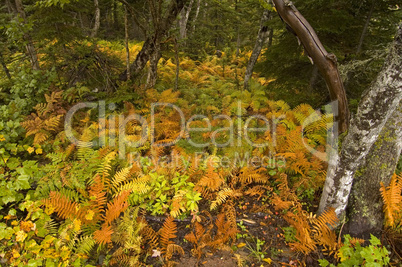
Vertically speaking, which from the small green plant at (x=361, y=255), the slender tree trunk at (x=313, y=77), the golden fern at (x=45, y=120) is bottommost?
the small green plant at (x=361, y=255)

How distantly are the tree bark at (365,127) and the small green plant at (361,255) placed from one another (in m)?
0.50

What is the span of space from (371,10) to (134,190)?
6.09m

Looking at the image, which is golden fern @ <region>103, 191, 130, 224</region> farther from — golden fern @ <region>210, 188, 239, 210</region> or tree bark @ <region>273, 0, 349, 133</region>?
tree bark @ <region>273, 0, 349, 133</region>

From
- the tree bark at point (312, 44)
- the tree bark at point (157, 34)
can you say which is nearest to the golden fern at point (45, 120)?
the tree bark at point (157, 34)

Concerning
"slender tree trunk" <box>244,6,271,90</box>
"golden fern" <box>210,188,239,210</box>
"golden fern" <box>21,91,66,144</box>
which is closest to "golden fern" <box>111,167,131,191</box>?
"golden fern" <box>210,188,239,210</box>

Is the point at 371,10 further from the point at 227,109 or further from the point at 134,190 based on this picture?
the point at 134,190

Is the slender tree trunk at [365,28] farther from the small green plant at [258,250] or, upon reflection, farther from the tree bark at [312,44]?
the small green plant at [258,250]

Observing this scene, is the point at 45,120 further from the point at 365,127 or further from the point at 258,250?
the point at 365,127

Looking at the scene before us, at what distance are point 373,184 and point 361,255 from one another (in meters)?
1.04

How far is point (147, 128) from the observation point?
520 centimetres

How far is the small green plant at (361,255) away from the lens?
8.98 ft

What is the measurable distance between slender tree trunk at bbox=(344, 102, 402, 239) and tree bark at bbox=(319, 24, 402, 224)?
0.35ft

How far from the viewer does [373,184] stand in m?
3.31

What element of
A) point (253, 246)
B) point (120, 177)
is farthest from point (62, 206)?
point (253, 246)
